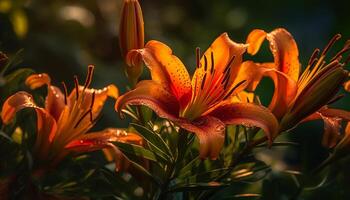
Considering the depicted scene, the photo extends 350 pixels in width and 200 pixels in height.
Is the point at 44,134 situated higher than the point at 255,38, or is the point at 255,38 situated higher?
the point at 255,38

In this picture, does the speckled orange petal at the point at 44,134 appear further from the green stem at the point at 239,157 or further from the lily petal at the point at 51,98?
the green stem at the point at 239,157

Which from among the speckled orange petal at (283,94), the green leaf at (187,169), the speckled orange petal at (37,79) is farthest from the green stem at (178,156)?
the speckled orange petal at (37,79)

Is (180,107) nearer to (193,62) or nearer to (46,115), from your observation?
(46,115)

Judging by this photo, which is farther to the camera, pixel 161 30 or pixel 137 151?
pixel 161 30

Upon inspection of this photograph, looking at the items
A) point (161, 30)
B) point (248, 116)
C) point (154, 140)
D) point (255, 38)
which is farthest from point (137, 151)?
point (161, 30)

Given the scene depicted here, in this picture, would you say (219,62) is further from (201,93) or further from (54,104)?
(54,104)

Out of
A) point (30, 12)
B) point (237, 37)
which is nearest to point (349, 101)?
point (237, 37)

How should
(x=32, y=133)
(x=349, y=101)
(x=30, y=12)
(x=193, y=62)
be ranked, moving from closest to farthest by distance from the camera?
1. (x=32, y=133)
2. (x=30, y=12)
3. (x=193, y=62)
4. (x=349, y=101)
